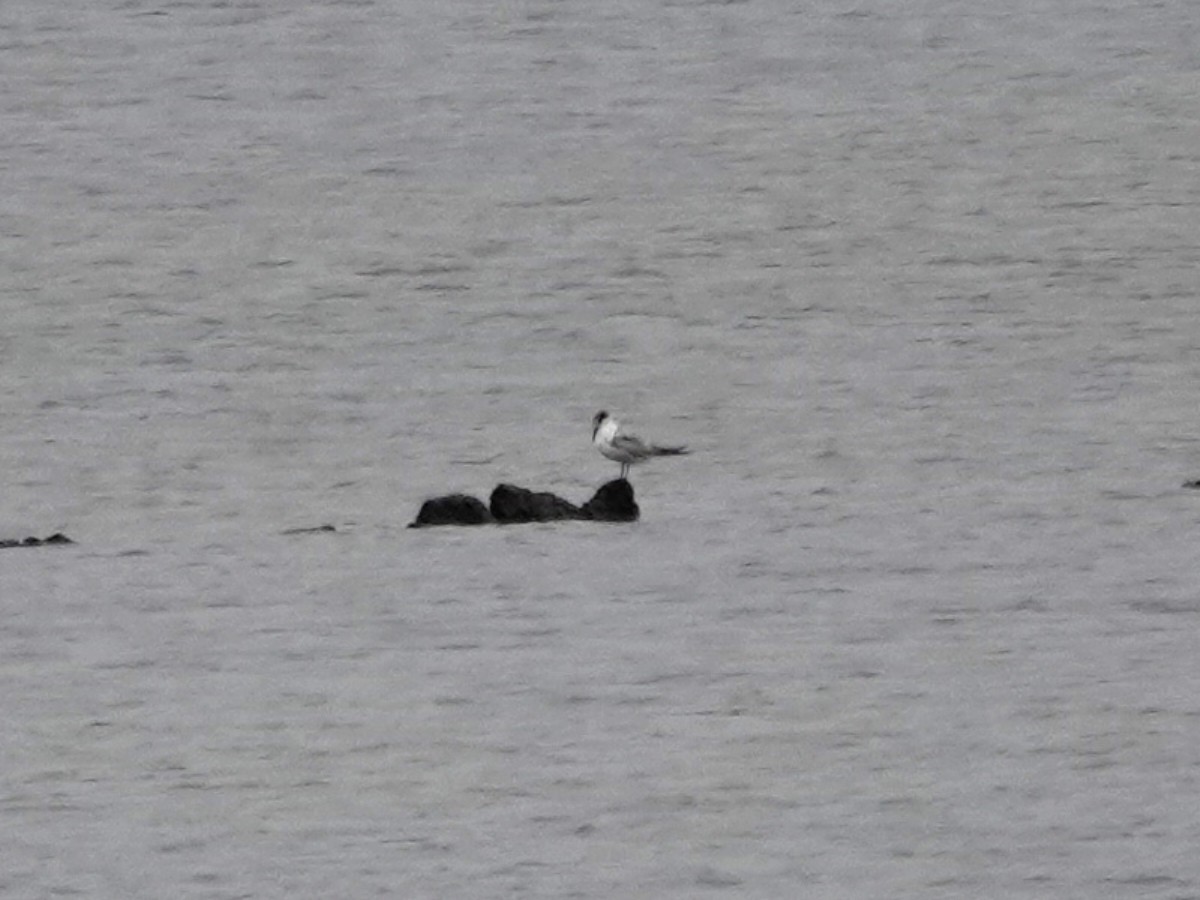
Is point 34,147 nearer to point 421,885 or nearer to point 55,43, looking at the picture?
point 55,43

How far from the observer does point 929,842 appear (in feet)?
58.8

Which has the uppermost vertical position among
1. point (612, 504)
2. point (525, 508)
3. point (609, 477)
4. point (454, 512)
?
point (525, 508)

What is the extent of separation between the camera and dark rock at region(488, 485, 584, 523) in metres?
27.8

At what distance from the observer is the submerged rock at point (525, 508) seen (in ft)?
91.4

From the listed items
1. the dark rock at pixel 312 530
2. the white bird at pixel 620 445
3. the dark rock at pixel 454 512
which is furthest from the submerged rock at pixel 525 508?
the dark rock at pixel 312 530

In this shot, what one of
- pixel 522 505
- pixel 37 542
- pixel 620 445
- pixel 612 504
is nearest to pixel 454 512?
pixel 522 505

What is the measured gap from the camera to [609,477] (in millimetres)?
34969

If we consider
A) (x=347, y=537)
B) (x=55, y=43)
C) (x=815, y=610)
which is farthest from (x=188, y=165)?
(x=815, y=610)

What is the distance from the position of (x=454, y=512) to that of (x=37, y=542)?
3.58 meters

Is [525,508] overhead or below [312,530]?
overhead

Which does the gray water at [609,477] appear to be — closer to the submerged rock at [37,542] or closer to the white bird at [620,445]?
Answer: the submerged rock at [37,542]

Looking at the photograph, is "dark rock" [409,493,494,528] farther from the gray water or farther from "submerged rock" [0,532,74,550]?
"submerged rock" [0,532,74,550]

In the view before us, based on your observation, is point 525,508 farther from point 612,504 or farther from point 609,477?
point 609,477

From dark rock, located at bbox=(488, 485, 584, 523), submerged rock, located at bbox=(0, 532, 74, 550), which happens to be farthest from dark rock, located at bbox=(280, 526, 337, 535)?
dark rock, located at bbox=(488, 485, 584, 523)
